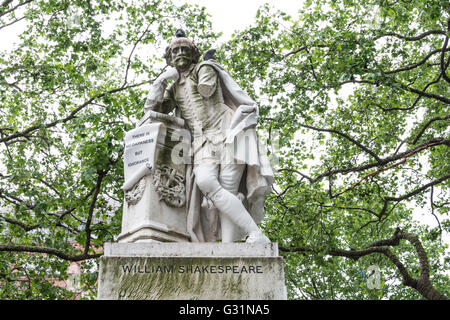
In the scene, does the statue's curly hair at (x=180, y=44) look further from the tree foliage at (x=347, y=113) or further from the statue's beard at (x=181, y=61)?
the tree foliage at (x=347, y=113)

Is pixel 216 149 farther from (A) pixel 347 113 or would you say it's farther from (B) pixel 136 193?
(A) pixel 347 113

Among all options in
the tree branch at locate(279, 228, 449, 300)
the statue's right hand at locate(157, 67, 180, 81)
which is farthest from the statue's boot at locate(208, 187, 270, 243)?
the tree branch at locate(279, 228, 449, 300)

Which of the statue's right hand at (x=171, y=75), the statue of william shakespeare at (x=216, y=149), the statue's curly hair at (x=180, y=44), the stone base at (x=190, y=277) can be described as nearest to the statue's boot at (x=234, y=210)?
the statue of william shakespeare at (x=216, y=149)

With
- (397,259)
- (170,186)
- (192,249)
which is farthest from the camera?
(397,259)

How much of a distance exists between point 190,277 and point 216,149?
5.12ft

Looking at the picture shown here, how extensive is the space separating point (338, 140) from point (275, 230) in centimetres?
296

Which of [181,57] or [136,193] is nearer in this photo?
[136,193]

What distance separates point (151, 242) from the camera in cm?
Result: 534

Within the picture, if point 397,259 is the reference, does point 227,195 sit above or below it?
below

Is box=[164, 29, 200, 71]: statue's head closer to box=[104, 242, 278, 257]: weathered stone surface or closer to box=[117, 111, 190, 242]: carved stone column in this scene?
box=[117, 111, 190, 242]: carved stone column

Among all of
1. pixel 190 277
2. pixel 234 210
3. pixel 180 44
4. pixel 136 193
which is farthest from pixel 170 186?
pixel 180 44

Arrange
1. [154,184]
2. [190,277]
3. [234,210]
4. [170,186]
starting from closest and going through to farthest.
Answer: [190,277], [234,210], [154,184], [170,186]

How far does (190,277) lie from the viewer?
502cm

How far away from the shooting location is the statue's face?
21.3 ft
